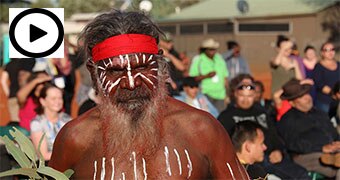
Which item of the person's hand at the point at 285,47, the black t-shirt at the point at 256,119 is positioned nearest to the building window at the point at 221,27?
the person's hand at the point at 285,47

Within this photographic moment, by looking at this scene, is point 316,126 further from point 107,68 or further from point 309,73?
point 107,68

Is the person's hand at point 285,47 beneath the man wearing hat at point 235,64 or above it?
above

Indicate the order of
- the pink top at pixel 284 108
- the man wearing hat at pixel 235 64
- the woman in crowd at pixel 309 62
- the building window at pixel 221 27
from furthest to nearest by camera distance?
the building window at pixel 221 27
the man wearing hat at pixel 235 64
the woman in crowd at pixel 309 62
the pink top at pixel 284 108

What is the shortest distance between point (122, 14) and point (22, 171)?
2.85 feet

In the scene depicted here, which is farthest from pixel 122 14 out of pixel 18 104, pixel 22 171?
pixel 18 104

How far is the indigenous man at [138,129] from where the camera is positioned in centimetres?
332

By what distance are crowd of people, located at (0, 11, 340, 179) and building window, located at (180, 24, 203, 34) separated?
1610cm

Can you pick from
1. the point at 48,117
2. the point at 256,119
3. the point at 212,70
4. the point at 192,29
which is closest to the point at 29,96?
the point at 48,117

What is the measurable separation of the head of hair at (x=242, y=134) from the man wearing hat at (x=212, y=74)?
13.5 ft

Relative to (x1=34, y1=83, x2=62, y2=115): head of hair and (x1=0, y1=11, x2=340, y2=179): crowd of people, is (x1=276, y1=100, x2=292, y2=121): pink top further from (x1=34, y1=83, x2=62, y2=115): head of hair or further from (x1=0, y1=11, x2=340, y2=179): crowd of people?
(x1=34, y1=83, x2=62, y2=115): head of hair

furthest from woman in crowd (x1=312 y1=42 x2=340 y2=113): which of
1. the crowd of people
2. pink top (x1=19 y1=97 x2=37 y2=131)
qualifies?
pink top (x1=19 y1=97 x2=37 y2=131)

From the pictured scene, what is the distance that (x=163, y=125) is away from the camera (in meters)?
3.38

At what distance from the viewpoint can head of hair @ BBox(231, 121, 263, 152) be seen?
239 inches

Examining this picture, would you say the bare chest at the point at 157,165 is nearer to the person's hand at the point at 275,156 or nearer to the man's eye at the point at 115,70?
the man's eye at the point at 115,70
